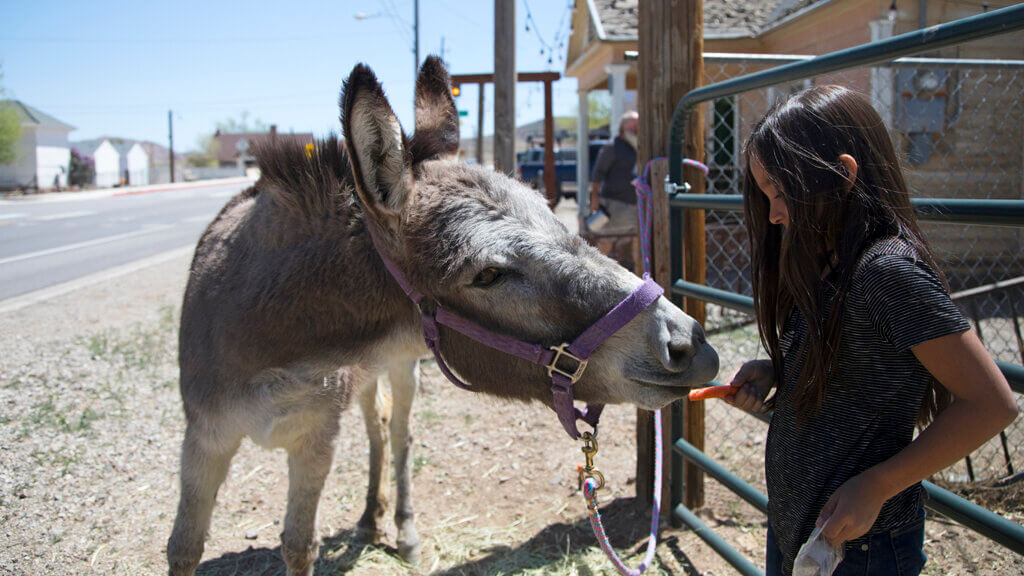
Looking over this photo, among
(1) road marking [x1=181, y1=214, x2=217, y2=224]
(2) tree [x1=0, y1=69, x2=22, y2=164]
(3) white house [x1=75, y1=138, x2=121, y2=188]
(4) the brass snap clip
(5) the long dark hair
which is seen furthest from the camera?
(3) white house [x1=75, y1=138, x2=121, y2=188]

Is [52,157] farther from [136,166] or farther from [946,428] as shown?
[946,428]

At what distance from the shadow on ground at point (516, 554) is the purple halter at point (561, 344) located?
1590 millimetres

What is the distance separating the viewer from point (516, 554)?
3453 mm

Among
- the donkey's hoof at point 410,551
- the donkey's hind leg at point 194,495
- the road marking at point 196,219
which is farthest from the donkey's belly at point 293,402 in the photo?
the road marking at point 196,219

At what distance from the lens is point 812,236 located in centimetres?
162

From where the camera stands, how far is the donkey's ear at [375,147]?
193cm

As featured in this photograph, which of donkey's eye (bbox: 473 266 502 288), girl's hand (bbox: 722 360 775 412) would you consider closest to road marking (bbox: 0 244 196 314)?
donkey's eye (bbox: 473 266 502 288)

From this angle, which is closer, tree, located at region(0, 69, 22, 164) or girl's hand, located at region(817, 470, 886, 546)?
girl's hand, located at region(817, 470, 886, 546)

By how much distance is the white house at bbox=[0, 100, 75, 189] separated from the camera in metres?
46.0

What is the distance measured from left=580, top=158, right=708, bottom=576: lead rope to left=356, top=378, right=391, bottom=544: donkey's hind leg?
1396 mm

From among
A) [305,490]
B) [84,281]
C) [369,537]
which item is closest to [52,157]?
[84,281]

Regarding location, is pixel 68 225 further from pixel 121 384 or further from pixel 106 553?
pixel 106 553

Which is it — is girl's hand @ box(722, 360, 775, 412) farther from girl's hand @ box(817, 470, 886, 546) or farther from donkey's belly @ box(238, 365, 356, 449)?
donkey's belly @ box(238, 365, 356, 449)

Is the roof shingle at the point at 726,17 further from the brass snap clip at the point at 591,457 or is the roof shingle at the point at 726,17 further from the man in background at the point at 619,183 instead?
the brass snap clip at the point at 591,457
